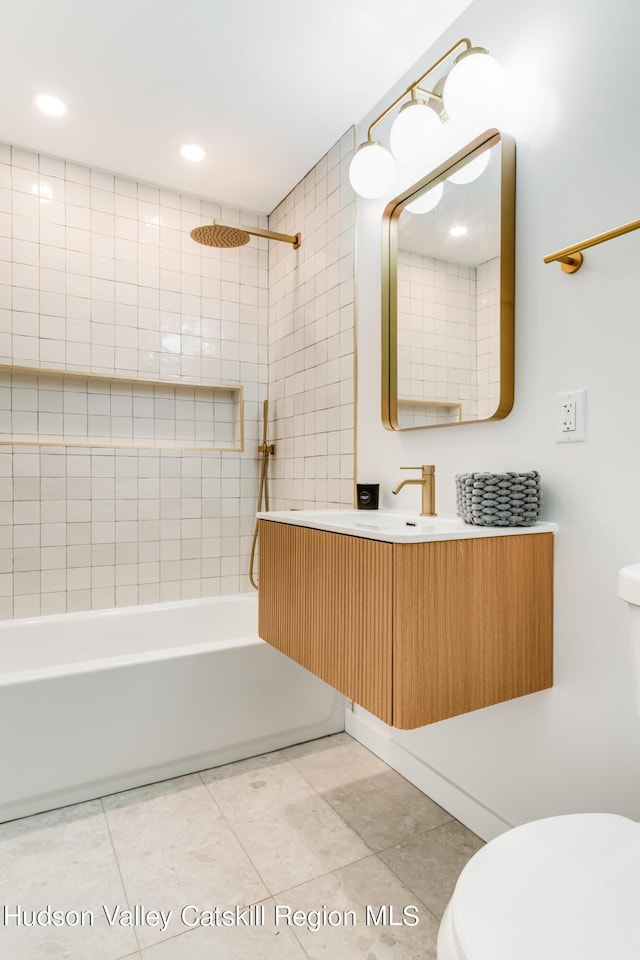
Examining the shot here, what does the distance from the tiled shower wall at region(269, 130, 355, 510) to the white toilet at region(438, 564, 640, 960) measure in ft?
4.98

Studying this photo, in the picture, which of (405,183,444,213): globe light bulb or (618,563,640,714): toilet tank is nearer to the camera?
(618,563,640,714): toilet tank

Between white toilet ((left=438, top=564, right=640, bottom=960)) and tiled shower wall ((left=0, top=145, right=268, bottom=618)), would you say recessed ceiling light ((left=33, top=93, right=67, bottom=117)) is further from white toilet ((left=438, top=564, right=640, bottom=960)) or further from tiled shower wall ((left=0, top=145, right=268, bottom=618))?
white toilet ((left=438, top=564, right=640, bottom=960))

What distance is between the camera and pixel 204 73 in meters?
1.92

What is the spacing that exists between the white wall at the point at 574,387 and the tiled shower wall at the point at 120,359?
5.20 feet

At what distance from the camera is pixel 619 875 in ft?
2.43

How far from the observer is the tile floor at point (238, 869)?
121 centimetres

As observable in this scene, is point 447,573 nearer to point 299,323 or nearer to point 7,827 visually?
point 7,827

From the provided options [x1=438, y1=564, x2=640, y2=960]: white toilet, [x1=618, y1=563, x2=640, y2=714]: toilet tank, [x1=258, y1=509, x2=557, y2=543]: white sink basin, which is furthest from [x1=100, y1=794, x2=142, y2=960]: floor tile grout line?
[x1=618, y1=563, x2=640, y2=714]: toilet tank

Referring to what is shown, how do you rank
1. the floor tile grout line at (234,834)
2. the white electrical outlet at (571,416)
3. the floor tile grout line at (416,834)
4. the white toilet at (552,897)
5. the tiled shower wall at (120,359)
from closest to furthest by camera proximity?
1. the white toilet at (552,897)
2. the white electrical outlet at (571,416)
3. the floor tile grout line at (234,834)
4. the floor tile grout line at (416,834)
5. the tiled shower wall at (120,359)

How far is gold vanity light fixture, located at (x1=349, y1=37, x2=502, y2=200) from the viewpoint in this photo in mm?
1403

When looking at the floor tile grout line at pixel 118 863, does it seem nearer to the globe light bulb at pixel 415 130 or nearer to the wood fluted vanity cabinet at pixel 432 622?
the wood fluted vanity cabinet at pixel 432 622

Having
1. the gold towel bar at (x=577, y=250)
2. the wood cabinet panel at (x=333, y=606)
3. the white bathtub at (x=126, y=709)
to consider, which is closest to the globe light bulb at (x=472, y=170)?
the gold towel bar at (x=577, y=250)

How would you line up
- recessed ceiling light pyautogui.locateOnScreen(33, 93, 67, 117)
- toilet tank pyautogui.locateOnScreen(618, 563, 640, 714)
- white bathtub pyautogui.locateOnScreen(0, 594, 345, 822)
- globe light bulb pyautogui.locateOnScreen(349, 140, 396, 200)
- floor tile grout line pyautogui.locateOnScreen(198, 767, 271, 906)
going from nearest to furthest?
toilet tank pyautogui.locateOnScreen(618, 563, 640, 714), floor tile grout line pyautogui.locateOnScreen(198, 767, 271, 906), white bathtub pyautogui.locateOnScreen(0, 594, 345, 822), globe light bulb pyautogui.locateOnScreen(349, 140, 396, 200), recessed ceiling light pyautogui.locateOnScreen(33, 93, 67, 117)

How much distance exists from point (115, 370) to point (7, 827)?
1849mm
